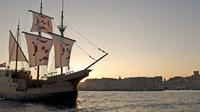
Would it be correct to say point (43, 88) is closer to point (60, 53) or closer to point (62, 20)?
point (60, 53)

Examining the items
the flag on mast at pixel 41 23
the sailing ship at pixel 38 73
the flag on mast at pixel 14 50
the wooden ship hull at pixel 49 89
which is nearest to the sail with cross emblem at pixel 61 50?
the sailing ship at pixel 38 73

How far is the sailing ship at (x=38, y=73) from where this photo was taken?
293 feet

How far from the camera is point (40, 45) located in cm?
10244

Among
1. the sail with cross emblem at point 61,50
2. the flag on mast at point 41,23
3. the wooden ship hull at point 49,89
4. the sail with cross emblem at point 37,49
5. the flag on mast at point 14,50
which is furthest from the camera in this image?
the flag on mast at point 41,23

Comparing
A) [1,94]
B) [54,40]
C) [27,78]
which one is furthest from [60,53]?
[1,94]

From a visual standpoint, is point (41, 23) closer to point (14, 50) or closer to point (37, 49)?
point (37, 49)

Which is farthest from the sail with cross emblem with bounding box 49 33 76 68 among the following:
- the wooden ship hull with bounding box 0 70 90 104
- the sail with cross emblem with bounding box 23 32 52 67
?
the wooden ship hull with bounding box 0 70 90 104

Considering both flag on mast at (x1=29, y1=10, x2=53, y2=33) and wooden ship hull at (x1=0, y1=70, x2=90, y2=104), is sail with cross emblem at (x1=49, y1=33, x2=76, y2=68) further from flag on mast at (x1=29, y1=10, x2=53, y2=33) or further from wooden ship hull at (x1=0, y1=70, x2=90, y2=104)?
wooden ship hull at (x1=0, y1=70, x2=90, y2=104)

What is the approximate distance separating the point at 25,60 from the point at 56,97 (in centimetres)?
2073

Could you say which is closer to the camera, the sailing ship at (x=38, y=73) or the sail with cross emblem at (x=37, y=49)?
the sailing ship at (x=38, y=73)

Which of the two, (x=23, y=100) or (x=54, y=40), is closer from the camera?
(x=23, y=100)

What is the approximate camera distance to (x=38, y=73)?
331ft

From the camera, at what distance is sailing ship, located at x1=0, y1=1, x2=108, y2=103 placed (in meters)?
89.4

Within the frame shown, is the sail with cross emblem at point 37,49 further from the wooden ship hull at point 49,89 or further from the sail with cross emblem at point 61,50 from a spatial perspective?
the wooden ship hull at point 49,89
